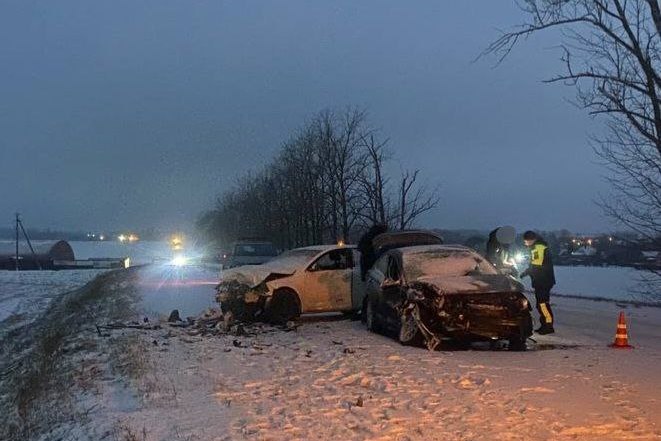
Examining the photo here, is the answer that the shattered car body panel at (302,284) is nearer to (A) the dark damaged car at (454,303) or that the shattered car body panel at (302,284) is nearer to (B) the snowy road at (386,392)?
(B) the snowy road at (386,392)

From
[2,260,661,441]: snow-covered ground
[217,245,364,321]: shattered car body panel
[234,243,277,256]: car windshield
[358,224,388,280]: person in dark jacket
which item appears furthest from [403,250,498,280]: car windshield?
[234,243,277,256]: car windshield

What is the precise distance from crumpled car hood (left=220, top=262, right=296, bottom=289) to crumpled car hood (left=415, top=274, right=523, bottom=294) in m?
4.33

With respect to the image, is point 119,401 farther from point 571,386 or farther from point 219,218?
point 219,218

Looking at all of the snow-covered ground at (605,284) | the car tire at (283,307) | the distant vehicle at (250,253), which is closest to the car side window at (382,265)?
the car tire at (283,307)

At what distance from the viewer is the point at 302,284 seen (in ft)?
52.9

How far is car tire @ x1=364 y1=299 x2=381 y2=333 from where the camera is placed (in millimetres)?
13875

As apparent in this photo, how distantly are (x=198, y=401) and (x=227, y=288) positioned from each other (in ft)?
25.3

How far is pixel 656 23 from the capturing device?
1256 cm

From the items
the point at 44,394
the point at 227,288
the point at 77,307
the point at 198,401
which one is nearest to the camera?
the point at 198,401

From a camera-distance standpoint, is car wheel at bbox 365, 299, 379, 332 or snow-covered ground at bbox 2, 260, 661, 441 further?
car wheel at bbox 365, 299, 379, 332

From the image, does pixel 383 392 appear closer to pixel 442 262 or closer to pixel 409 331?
pixel 409 331

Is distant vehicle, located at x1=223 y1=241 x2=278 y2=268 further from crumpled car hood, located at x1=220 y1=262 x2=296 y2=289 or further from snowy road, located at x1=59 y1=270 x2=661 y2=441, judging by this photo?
snowy road, located at x1=59 y1=270 x2=661 y2=441

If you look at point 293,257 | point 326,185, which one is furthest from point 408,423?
point 326,185

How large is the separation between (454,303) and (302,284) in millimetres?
5205
